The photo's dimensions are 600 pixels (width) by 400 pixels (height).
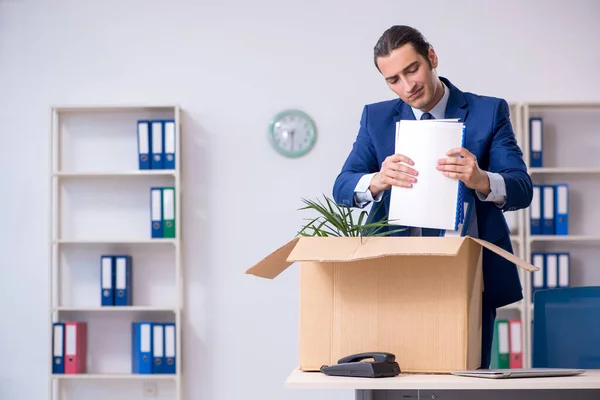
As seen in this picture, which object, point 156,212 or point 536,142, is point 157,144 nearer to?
point 156,212

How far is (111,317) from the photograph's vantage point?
4469mm

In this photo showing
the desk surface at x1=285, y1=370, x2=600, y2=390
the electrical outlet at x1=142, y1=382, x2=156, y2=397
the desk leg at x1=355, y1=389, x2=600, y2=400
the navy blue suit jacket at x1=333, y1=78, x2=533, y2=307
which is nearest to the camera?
the desk surface at x1=285, y1=370, x2=600, y2=390

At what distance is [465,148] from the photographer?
171 centimetres

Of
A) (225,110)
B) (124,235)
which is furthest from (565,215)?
(124,235)

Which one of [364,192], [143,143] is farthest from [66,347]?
[364,192]

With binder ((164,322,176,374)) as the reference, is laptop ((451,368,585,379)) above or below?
above

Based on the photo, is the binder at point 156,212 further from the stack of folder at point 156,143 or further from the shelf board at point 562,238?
the shelf board at point 562,238

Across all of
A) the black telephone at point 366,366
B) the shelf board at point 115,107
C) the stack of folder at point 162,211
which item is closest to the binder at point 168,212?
the stack of folder at point 162,211

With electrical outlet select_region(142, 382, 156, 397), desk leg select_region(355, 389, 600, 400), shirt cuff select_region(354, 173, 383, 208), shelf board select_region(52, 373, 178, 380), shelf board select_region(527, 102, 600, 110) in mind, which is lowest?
electrical outlet select_region(142, 382, 156, 397)

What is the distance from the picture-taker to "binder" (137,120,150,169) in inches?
169

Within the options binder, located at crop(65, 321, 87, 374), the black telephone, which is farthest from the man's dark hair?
binder, located at crop(65, 321, 87, 374)

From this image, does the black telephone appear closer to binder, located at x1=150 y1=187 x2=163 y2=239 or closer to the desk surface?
the desk surface

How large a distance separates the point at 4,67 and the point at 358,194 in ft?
11.2

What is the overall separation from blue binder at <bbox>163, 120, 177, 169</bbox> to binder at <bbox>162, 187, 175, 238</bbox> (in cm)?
13
